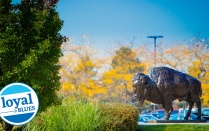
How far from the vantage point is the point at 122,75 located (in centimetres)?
3081

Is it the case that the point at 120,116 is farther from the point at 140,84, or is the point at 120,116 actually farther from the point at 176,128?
the point at 140,84

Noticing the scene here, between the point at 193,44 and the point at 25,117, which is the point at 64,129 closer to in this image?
the point at 25,117

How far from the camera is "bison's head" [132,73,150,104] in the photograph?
15166mm

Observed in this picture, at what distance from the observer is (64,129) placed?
7617 millimetres

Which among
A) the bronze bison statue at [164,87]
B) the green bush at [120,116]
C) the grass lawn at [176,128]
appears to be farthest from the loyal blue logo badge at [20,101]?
the bronze bison statue at [164,87]

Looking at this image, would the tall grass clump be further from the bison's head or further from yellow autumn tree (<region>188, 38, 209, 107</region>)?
yellow autumn tree (<region>188, 38, 209, 107</region>)

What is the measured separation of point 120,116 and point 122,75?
1973 centimetres

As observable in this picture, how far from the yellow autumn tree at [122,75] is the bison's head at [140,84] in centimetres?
1471

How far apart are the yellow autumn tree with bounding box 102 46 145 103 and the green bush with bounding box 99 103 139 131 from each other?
61.9 feet

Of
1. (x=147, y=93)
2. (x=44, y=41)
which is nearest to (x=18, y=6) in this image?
(x=44, y=41)

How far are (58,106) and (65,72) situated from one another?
2120 centimetres

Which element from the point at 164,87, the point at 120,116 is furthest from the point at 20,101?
the point at 164,87

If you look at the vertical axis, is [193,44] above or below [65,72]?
above

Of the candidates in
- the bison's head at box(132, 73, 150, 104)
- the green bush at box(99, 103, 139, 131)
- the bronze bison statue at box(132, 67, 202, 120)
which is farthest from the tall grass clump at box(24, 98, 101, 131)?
the bronze bison statue at box(132, 67, 202, 120)
